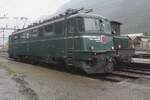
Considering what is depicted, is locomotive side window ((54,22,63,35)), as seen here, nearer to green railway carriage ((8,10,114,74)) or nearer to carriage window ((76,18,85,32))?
green railway carriage ((8,10,114,74))

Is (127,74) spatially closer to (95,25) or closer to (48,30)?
(95,25)

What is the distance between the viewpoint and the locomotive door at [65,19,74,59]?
54.4 ft

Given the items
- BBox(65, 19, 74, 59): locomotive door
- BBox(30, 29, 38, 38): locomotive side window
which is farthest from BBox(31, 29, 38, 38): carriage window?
BBox(65, 19, 74, 59): locomotive door

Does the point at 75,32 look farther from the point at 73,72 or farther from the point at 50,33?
the point at 50,33

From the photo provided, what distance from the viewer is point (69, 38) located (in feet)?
55.2

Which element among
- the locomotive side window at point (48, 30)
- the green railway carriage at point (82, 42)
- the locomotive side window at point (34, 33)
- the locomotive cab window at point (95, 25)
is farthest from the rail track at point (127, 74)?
the locomotive side window at point (34, 33)

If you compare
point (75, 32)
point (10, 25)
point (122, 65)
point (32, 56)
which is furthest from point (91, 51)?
point (10, 25)

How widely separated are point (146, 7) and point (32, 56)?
589ft

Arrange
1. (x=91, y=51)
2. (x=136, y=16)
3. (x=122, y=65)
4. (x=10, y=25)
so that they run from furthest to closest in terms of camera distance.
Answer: (x=136, y=16)
(x=10, y=25)
(x=122, y=65)
(x=91, y=51)

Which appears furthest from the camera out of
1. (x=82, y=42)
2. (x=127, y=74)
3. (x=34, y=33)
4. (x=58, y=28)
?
(x=34, y=33)

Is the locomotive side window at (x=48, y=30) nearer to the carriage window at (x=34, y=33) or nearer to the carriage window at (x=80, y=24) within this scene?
the carriage window at (x=34, y=33)

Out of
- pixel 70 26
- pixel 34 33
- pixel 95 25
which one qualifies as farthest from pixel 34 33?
pixel 95 25

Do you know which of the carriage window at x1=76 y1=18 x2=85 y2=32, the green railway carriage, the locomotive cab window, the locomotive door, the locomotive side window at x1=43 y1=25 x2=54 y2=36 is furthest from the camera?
the locomotive side window at x1=43 y1=25 x2=54 y2=36

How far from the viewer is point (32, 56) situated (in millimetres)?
24594
